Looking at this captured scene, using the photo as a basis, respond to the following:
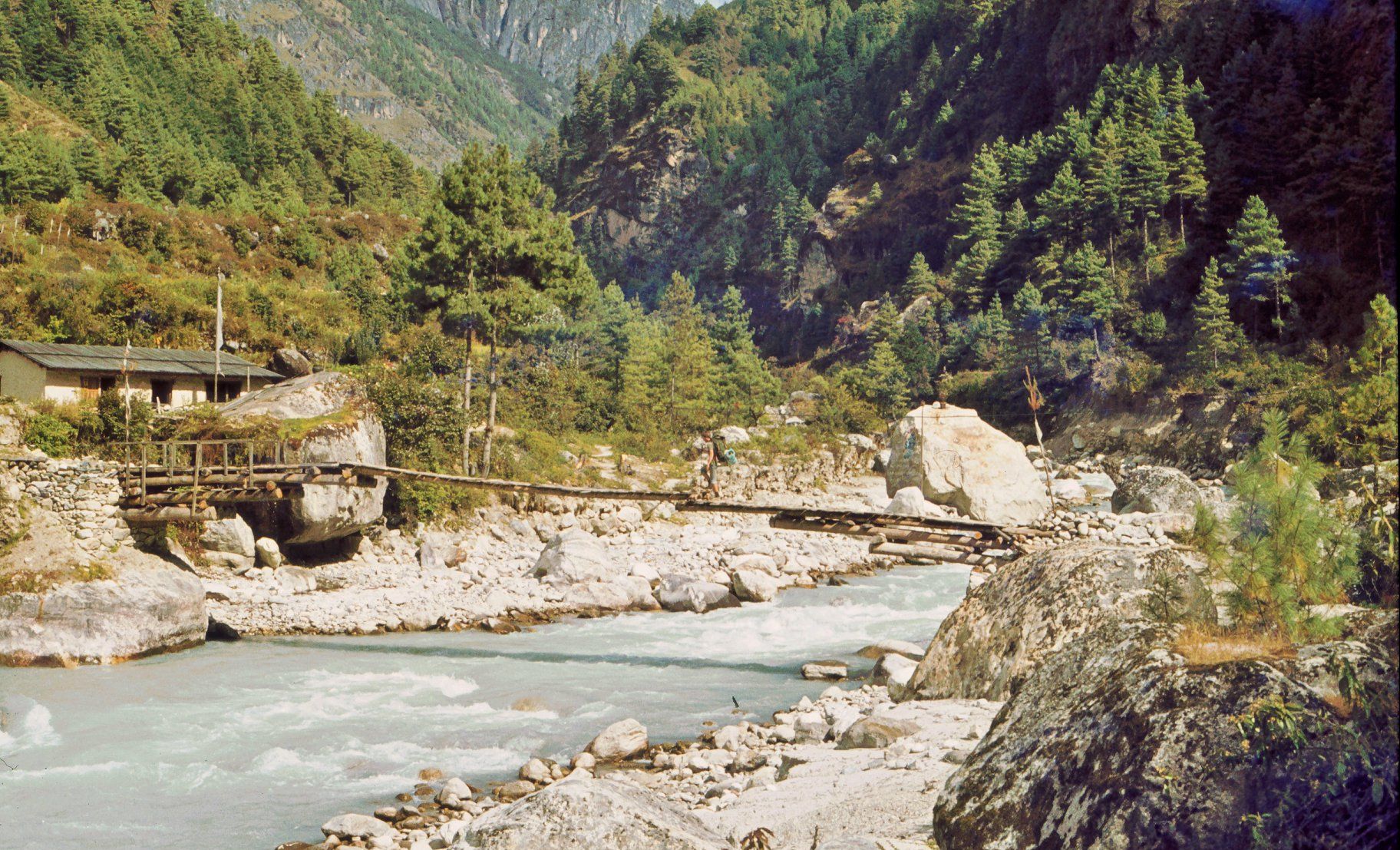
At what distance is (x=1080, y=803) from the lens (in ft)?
15.5

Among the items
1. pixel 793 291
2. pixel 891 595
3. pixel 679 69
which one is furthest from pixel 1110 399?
pixel 679 69

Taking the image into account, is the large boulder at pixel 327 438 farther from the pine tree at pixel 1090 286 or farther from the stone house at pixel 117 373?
the pine tree at pixel 1090 286

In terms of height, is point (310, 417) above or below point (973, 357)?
below

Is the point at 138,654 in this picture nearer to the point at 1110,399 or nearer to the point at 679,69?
the point at 1110,399

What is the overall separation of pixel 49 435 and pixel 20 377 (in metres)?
7.83

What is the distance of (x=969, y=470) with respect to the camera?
2944 centimetres

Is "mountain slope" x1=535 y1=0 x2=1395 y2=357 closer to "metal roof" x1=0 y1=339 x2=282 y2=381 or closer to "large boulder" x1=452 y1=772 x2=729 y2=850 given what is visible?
"large boulder" x1=452 y1=772 x2=729 y2=850

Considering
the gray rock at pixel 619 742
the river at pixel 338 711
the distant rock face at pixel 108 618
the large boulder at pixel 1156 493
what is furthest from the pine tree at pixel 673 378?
the gray rock at pixel 619 742

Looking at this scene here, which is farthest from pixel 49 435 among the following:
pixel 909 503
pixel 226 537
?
pixel 909 503

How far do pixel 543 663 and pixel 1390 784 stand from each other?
12.9m

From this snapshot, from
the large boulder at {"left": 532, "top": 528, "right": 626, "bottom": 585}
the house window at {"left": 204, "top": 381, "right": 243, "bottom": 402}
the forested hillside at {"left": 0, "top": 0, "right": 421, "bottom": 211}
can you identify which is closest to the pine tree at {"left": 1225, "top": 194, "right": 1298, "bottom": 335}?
the large boulder at {"left": 532, "top": 528, "right": 626, "bottom": 585}

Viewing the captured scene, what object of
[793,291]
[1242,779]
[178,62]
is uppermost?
[178,62]

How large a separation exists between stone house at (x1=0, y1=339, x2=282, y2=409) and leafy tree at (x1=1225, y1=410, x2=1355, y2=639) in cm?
2393

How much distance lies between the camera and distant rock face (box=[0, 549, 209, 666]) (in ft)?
47.4
